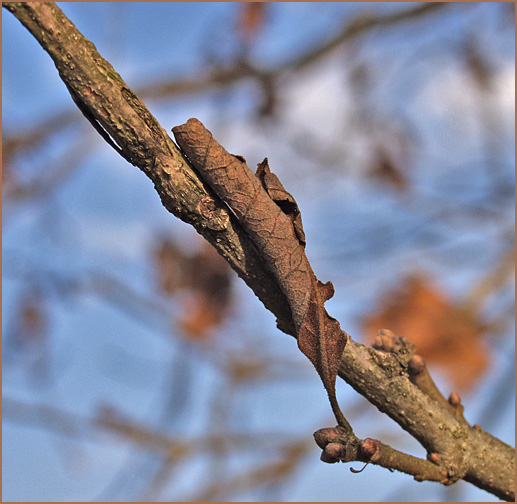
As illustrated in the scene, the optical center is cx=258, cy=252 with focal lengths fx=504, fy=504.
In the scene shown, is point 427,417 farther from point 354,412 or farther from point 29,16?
point 354,412

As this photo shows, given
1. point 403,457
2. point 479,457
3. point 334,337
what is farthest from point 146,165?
point 479,457

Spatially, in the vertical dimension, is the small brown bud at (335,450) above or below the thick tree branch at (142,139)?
below

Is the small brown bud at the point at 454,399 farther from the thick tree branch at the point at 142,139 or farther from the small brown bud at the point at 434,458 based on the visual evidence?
the thick tree branch at the point at 142,139

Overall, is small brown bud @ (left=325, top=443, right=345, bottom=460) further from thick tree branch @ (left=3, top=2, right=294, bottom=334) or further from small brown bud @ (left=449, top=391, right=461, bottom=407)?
small brown bud @ (left=449, top=391, right=461, bottom=407)

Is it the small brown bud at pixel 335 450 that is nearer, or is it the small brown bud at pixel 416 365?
the small brown bud at pixel 335 450

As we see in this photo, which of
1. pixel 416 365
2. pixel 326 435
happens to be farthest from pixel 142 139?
pixel 416 365

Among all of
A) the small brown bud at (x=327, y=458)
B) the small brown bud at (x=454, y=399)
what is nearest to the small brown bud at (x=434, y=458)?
the small brown bud at (x=454, y=399)

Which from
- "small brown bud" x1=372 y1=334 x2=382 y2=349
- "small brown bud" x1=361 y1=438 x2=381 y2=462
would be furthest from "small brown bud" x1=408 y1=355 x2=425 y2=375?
"small brown bud" x1=361 y1=438 x2=381 y2=462
